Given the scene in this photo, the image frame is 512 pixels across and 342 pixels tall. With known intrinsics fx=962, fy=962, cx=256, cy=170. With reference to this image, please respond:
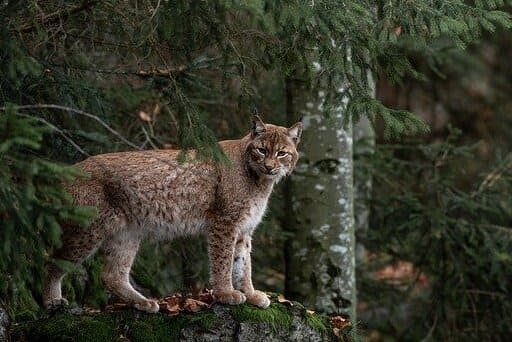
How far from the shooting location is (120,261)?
25.2ft

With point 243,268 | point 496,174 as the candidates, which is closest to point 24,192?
point 243,268

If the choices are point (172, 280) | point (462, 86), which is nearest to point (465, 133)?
point (462, 86)

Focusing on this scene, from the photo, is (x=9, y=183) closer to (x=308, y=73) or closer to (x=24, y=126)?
→ (x=24, y=126)

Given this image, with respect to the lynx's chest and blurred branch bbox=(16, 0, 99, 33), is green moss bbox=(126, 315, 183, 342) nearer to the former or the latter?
the lynx's chest

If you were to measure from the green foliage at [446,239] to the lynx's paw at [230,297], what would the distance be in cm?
473

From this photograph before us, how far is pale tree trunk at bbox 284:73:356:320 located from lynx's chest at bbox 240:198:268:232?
1932 mm

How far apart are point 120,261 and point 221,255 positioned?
0.82m

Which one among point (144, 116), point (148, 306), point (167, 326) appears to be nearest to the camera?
point (167, 326)

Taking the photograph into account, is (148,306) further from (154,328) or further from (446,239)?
(446,239)

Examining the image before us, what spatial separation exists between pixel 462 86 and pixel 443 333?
8.08m

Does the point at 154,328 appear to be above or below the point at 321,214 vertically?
below

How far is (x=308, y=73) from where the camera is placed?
748 cm

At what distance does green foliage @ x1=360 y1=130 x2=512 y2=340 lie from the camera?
1195 cm

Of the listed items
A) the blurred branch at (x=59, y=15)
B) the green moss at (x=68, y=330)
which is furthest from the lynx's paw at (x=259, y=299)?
the blurred branch at (x=59, y=15)
